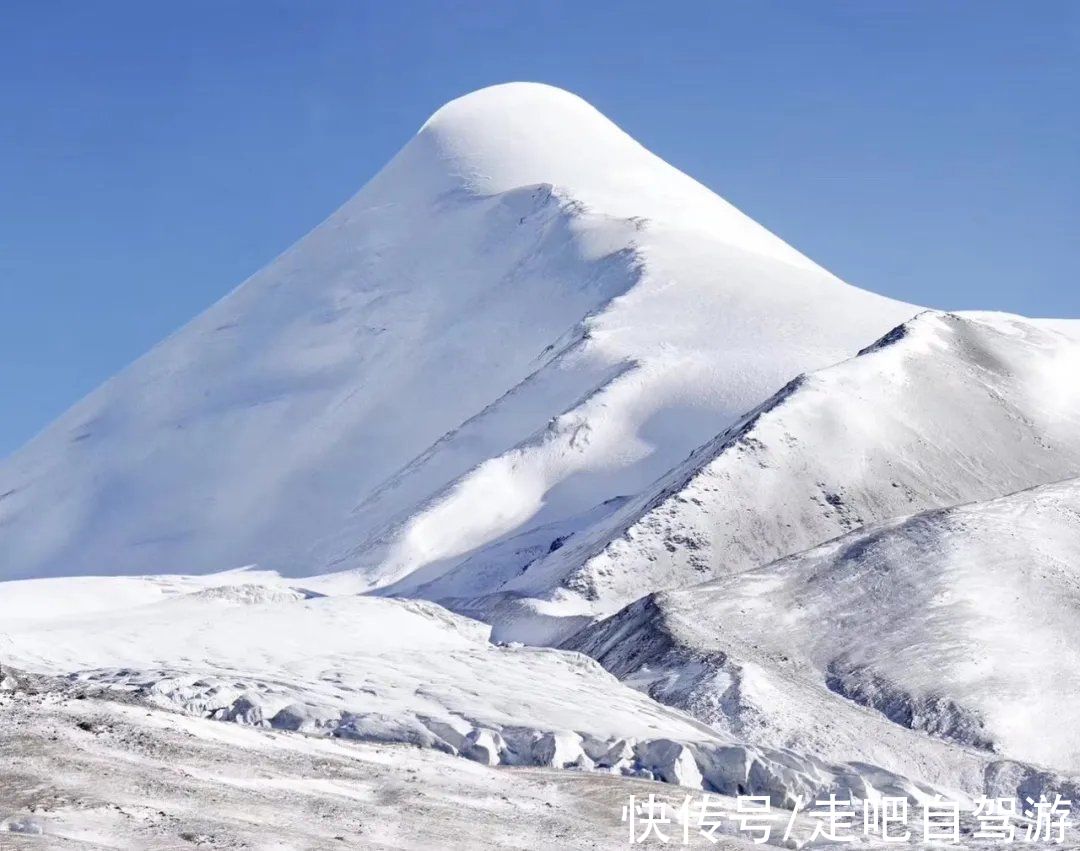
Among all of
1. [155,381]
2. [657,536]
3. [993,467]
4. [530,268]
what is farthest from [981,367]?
[155,381]

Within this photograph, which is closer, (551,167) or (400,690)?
(400,690)

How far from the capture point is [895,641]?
2478 inches

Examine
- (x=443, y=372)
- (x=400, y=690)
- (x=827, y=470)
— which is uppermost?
(x=443, y=372)

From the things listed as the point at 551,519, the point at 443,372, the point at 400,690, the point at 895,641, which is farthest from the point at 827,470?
the point at 443,372

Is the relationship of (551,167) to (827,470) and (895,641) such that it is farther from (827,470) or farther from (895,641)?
(895,641)

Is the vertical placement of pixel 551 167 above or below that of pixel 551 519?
above

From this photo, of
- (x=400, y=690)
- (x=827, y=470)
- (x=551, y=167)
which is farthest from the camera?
(x=551, y=167)

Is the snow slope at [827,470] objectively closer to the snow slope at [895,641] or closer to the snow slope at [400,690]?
the snow slope at [895,641]

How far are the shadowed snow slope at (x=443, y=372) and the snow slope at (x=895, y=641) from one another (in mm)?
36256

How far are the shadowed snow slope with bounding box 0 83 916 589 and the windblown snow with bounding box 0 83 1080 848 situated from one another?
42cm

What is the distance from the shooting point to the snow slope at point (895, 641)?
54031 millimetres

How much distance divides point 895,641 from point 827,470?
27400 mm

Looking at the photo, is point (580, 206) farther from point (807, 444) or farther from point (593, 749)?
point (593, 749)

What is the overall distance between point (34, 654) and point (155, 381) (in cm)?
11832
